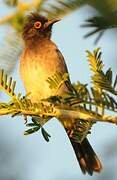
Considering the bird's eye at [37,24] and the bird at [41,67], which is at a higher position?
the bird's eye at [37,24]

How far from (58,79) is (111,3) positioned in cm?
50

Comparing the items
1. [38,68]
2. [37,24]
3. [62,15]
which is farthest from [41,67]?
[62,15]

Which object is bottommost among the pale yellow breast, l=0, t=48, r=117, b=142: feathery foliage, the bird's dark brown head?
l=0, t=48, r=117, b=142: feathery foliage

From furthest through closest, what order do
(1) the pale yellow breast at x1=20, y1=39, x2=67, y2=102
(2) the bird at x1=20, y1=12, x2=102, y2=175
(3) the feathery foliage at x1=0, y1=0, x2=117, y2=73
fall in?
1. (1) the pale yellow breast at x1=20, y1=39, x2=67, y2=102
2. (2) the bird at x1=20, y1=12, x2=102, y2=175
3. (3) the feathery foliage at x1=0, y1=0, x2=117, y2=73

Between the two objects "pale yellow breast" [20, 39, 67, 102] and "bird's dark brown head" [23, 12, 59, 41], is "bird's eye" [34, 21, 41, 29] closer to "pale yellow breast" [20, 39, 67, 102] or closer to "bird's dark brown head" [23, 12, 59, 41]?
"bird's dark brown head" [23, 12, 59, 41]

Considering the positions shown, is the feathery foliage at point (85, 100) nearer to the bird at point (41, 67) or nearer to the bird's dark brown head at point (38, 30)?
the bird at point (41, 67)

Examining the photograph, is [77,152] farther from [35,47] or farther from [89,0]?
[89,0]

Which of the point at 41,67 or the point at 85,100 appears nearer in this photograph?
the point at 85,100

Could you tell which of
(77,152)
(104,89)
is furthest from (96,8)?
(77,152)

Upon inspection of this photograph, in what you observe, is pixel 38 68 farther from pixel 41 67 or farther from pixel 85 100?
pixel 85 100

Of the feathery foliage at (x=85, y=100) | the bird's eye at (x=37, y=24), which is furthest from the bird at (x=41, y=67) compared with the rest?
the feathery foliage at (x=85, y=100)

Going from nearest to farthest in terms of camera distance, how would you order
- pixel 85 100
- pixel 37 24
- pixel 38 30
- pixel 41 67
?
pixel 85 100 < pixel 41 67 < pixel 37 24 < pixel 38 30

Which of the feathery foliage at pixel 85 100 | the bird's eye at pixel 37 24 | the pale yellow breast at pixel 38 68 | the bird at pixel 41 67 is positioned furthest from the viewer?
the bird's eye at pixel 37 24

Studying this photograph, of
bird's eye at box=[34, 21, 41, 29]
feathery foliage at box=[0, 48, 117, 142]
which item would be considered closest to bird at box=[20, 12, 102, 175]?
bird's eye at box=[34, 21, 41, 29]
